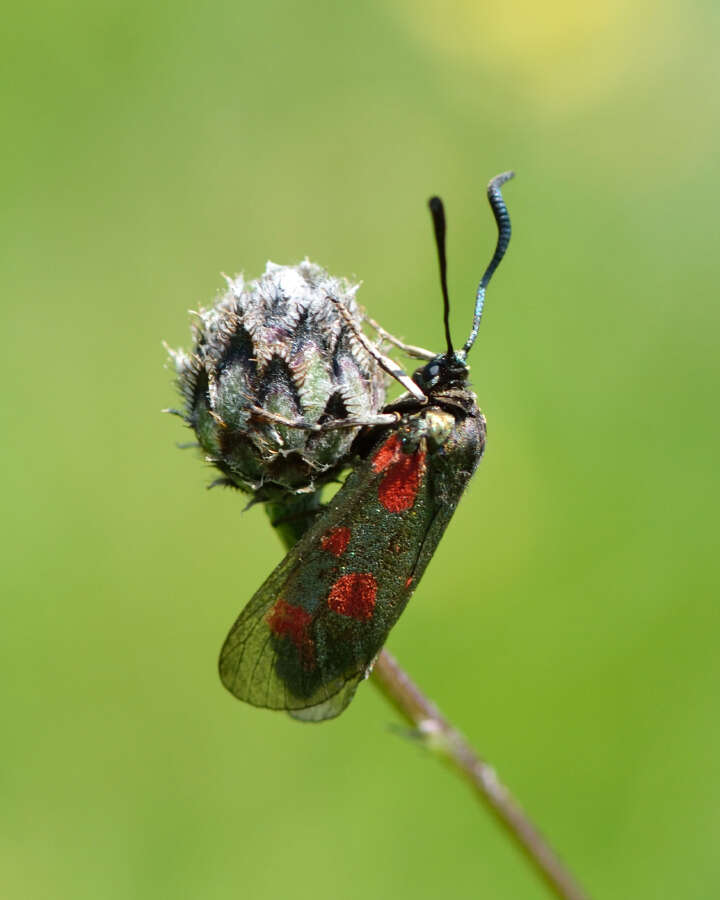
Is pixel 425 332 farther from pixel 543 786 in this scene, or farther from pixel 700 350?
pixel 543 786

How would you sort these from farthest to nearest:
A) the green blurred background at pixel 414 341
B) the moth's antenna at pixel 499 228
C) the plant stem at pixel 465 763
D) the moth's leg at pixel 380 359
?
the green blurred background at pixel 414 341
the plant stem at pixel 465 763
the moth's antenna at pixel 499 228
the moth's leg at pixel 380 359

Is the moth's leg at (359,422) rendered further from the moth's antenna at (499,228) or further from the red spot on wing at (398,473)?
the moth's antenna at (499,228)

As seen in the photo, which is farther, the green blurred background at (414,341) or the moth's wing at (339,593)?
the green blurred background at (414,341)

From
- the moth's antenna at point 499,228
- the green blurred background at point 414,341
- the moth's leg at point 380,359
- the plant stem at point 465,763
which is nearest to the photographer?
the moth's leg at point 380,359

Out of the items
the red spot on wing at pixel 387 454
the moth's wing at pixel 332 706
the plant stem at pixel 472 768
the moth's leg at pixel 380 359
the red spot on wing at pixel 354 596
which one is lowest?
the plant stem at pixel 472 768

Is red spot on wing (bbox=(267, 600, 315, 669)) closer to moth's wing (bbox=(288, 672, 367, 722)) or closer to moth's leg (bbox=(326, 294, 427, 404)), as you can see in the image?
moth's wing (bbox=(288, 672, 367, 722))

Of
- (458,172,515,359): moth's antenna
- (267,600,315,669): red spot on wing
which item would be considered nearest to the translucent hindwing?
(267,600,315,669): red spot on wing

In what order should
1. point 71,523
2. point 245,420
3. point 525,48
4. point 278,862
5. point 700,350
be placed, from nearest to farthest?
point 245,420 < point 278,862 < point 71,523 < point 700,350 < point 525,48

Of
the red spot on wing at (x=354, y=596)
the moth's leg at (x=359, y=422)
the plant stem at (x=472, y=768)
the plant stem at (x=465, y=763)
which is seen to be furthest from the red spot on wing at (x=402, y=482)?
the plant stem at (x=472, y=768)

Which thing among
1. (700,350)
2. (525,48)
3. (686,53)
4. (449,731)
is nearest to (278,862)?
(449,731)
